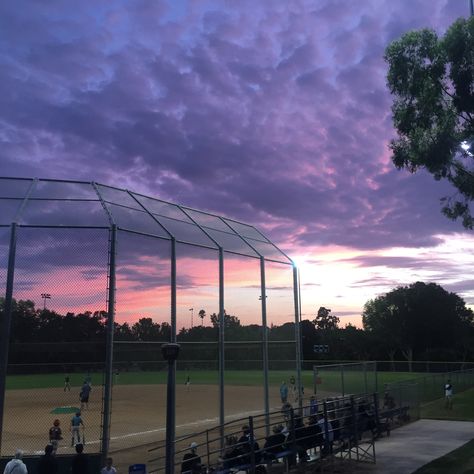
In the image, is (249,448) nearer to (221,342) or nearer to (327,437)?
(327,437)

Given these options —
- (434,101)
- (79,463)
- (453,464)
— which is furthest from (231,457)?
(434,101)

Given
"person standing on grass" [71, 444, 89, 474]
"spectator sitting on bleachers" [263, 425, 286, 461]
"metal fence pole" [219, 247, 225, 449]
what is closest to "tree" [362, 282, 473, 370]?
"metal fence pole" [219, 247, 225, 449]

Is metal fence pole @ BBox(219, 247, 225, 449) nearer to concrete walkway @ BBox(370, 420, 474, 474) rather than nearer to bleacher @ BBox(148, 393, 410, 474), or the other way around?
bleacher @ BBox(148, 393, 410, 474)

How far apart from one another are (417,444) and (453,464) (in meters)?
3.19

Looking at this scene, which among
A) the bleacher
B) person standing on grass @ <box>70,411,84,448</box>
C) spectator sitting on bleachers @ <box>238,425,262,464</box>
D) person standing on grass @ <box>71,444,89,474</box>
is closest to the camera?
person standing on grass @ <box>71,444,89,474</box>

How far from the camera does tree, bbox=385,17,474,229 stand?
1734cm

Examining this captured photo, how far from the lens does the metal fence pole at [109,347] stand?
9.88 metres

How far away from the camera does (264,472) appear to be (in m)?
10.3

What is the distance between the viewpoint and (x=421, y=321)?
92.8 meters

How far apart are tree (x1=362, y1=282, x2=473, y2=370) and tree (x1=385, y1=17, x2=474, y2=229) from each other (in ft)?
258

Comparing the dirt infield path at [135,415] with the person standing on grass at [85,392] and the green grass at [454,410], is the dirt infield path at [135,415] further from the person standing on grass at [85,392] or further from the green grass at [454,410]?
the green grass at [454,410]

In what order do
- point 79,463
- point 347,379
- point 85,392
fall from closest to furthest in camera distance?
point 79,463
point 85,392
point 347,379

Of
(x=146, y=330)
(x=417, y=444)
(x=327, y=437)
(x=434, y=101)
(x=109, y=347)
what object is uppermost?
(x=434, y=101)

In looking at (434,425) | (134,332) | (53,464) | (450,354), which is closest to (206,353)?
(134,332)
